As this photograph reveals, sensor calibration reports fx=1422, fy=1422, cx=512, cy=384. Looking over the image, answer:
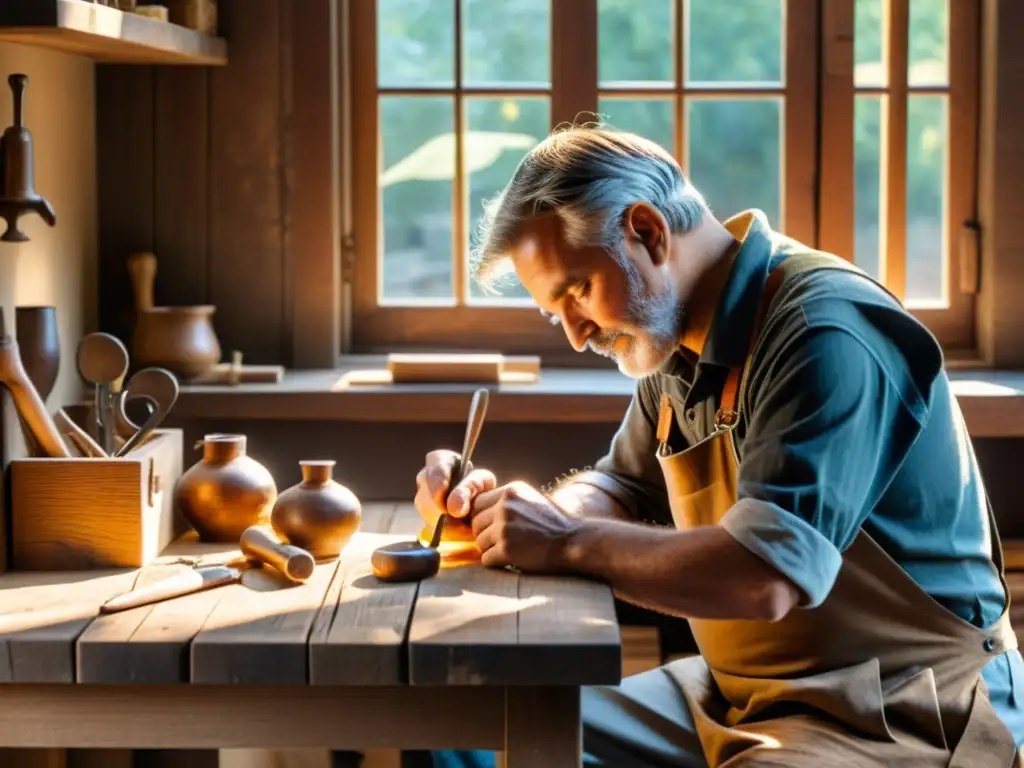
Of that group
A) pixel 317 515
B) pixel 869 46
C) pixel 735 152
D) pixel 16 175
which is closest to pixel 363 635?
pixel 317 515

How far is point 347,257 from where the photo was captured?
12.1 feet

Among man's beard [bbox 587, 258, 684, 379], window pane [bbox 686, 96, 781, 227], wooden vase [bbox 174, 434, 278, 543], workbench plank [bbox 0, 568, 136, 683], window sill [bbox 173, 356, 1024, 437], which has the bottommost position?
workbench plank [bbox 0, 568, 136, 683]

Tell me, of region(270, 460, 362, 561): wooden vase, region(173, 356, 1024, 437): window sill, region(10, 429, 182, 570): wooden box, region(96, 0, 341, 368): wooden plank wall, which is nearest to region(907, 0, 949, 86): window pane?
region(173, 356, 1024, 437): window sill

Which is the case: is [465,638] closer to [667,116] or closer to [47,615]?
[47,615]

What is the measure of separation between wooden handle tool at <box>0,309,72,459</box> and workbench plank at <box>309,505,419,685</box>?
1.85 ft

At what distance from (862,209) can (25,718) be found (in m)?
2.55

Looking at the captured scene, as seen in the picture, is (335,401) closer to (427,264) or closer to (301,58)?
(427,264)

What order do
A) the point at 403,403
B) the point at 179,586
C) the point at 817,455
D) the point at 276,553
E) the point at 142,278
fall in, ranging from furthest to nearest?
the point at 142,278
the point at 403,403
the point at 276,553
the point at 179,586
the point at 817,455

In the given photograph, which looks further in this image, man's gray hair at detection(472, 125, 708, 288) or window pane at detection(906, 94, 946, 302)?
window pane at detection(906, 94, 946, 302)

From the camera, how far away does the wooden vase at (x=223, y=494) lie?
2422 millimetres

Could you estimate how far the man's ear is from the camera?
220 cm

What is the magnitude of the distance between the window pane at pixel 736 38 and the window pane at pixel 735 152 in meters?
0.08

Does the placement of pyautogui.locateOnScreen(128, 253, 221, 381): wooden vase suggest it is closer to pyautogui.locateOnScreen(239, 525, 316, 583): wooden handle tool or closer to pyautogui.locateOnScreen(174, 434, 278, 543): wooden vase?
pyautogui.locateOnScreen(174, 434, 278, 543): wooden vase

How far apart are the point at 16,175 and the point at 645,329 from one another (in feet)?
4.13
